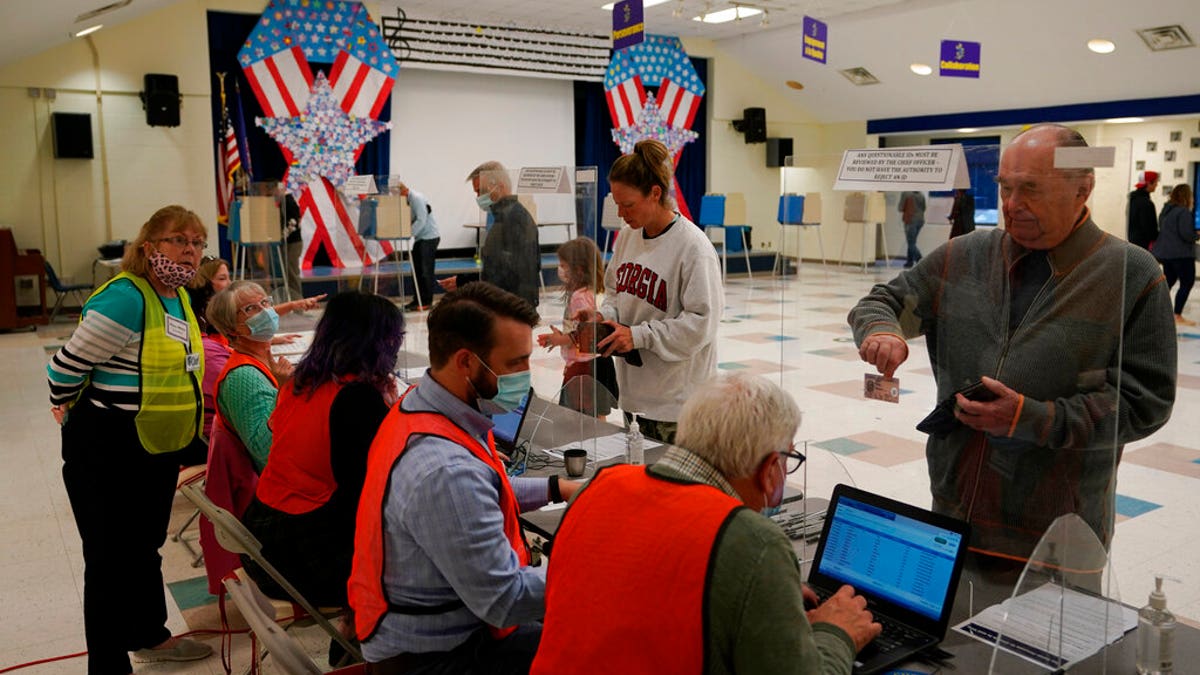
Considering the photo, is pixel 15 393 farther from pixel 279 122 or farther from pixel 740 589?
pixel 740 589

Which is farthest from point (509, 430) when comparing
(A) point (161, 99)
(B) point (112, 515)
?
(A) point (161, 99)

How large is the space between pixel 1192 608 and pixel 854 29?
1183cm

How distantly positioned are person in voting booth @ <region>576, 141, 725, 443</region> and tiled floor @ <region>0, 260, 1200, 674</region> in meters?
0.29

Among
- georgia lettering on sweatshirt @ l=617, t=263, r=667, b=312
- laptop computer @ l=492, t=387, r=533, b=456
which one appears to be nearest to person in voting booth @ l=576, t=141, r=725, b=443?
georgia lettering on sweatshirt @ l=617, t=263, r=667, b=312

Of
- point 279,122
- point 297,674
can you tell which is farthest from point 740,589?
point 279,122

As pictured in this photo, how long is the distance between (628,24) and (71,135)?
798 centimetres

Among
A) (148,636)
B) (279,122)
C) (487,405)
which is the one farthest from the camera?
(279,122)

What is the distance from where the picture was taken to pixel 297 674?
187 cm

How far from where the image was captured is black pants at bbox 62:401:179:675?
2812 millimetres

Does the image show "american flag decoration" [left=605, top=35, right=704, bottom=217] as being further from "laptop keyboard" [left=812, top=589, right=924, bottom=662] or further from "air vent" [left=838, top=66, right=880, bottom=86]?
"laptop keyboard" [left=812, top=589, right=924, bottom=662]

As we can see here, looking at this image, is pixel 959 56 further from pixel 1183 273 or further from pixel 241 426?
pixel 241 426

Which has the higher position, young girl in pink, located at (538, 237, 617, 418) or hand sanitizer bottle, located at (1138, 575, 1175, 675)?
young girl in pink, located at (538, 237, 617, 418)

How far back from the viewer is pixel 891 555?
1801 mm

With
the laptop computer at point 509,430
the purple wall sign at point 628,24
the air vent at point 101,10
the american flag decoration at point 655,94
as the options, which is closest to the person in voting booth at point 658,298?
the laptop computer at point 509,430
